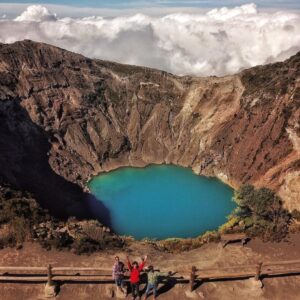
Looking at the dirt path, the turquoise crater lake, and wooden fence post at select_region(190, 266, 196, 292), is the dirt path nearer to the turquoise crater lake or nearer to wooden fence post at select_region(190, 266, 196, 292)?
wooden fence post at select_region(190, 266, 196, 292)

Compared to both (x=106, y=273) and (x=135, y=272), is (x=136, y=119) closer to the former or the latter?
(x=106, y=273)

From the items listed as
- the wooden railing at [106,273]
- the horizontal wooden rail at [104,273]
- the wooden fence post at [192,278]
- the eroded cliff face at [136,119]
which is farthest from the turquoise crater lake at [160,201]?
the wooden fence post at [192,278]

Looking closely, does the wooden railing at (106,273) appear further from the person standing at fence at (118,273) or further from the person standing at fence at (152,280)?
the person standing at fence at (152,280)

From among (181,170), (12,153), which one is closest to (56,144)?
(12,153)

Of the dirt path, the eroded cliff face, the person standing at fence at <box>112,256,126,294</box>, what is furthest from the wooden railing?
the eroded cliff face

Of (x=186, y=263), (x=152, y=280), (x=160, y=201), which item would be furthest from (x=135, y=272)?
(x=160, y=201)
